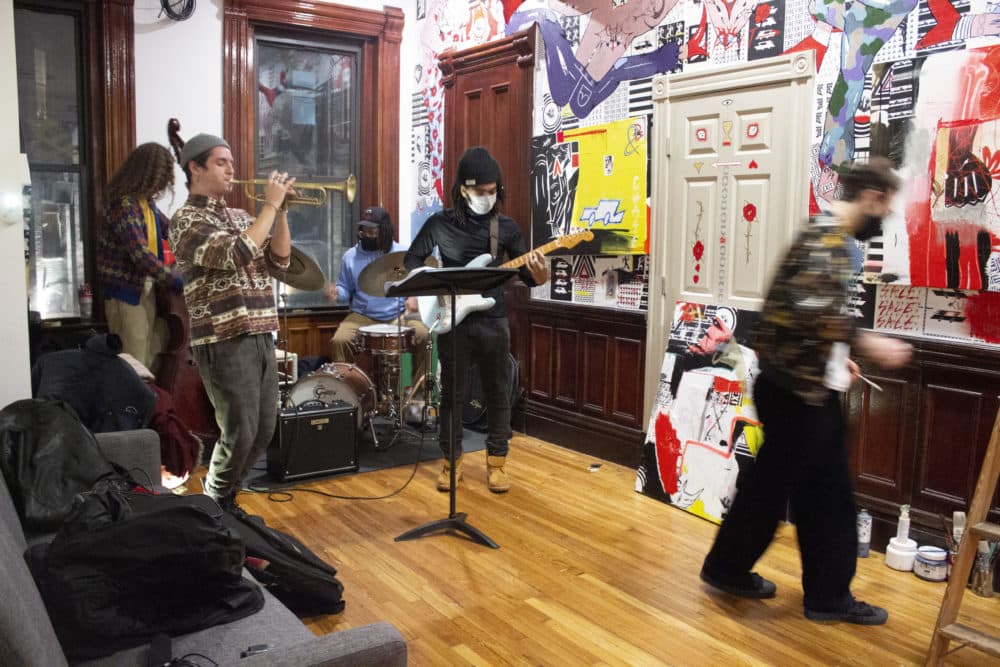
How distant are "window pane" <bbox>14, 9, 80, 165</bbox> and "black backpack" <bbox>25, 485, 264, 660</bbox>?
167 inches

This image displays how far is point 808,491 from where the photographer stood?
9.47 ft

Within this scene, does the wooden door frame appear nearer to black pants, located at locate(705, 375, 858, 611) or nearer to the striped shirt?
the striped shirt

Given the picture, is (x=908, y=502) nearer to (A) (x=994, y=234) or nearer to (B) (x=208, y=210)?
(A) (x=994, y=234)

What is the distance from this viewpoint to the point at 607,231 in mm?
4984

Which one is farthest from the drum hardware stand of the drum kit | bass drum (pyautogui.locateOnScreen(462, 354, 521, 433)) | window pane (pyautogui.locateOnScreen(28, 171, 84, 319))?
window pane (pyautogui.locateOnScreen(28, 171, 84, 319))

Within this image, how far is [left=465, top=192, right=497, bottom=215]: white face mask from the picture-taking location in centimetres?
419

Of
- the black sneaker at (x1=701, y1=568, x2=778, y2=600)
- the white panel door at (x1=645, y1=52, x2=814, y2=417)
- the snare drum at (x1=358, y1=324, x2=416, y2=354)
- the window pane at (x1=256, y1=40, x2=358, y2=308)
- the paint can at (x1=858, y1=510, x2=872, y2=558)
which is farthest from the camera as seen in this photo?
the window pane at (x1=256, y1=40, x2=358, y2=308)

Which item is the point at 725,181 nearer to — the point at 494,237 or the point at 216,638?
the point at 494,237

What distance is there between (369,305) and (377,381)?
1.93 feet

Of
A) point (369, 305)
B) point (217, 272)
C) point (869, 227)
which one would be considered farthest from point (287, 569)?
point (369, 305)

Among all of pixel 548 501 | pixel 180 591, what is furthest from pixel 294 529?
pixel 180 591

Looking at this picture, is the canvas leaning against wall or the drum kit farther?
the drum kit

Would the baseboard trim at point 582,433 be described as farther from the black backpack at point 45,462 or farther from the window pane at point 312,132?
the black backpack at point 45,462

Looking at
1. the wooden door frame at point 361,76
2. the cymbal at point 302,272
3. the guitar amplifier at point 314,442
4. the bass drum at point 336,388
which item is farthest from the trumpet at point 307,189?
the guitar amplifier at point 314,442
